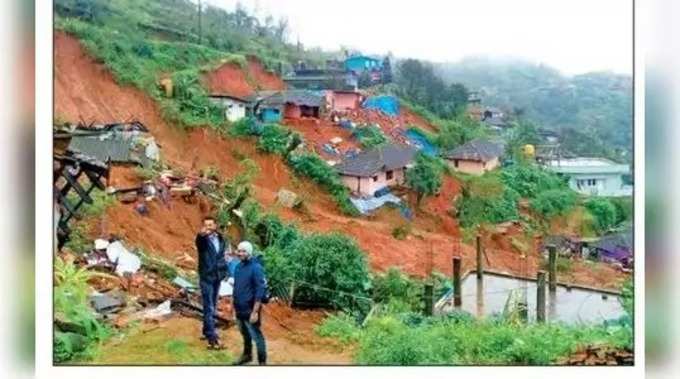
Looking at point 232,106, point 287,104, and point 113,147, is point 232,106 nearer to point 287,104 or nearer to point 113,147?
point 287,104

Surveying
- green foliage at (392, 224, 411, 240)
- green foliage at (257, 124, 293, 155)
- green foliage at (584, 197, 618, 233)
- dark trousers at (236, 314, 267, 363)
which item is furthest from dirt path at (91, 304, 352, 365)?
green foliage at (584, 197, 618, 233)

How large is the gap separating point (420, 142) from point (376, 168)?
11 cm

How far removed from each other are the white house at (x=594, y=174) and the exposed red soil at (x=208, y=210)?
0.17 metres

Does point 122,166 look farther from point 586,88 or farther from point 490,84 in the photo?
point 586,88

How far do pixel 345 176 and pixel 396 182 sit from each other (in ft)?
0.36

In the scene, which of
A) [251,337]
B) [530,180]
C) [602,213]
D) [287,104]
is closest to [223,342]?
[251,337]

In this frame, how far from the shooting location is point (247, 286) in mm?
2205

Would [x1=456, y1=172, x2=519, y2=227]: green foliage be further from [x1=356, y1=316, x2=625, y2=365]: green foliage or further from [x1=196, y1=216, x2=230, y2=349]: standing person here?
[x1=196, y1=216, x2=230, y2=349]: standing person

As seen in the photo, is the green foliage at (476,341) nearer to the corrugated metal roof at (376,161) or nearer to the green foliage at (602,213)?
the green foliage at (602,213)

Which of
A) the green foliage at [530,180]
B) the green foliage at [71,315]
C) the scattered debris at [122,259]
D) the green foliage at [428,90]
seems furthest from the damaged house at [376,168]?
the green foliage at [71,315]

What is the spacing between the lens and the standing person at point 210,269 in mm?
2199

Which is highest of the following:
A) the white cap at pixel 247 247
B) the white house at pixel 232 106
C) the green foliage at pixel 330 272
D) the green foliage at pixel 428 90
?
→ the green foliage at pixel 428 90

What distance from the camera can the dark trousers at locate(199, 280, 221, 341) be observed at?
2197 mm

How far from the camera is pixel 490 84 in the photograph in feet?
7.24
